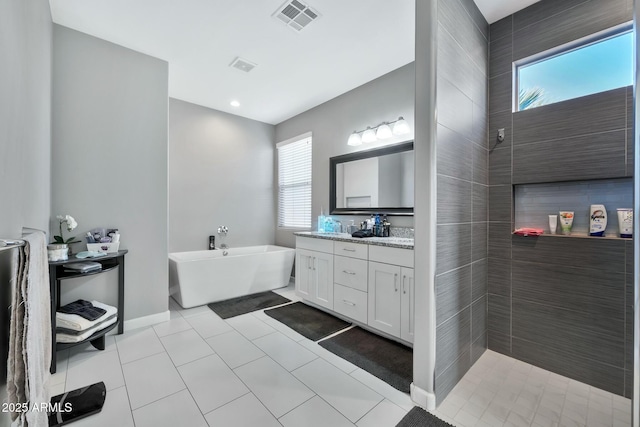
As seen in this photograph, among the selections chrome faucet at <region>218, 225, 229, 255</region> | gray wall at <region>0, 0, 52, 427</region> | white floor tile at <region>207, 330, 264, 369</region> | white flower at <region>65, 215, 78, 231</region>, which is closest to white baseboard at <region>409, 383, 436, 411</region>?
white floor tile at <region>207, 330, 264, 369</region>

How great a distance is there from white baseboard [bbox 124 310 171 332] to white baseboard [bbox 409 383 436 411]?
8.24ft

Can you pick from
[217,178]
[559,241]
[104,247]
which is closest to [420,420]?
[559,241]

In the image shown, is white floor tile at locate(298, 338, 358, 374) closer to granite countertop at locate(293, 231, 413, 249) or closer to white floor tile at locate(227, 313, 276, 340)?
white floor tile at locate(227, 313, 276, 340)

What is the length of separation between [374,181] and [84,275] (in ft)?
9.69

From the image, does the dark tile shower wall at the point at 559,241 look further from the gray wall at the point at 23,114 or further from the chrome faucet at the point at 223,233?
the chrome faucet at the point at 223,233

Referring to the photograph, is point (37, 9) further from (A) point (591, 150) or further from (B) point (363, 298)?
(A) point (591, 150)

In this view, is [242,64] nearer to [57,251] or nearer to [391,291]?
[57,251]

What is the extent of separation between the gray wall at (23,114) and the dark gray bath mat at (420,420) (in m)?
2.04

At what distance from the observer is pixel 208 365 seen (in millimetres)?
2035

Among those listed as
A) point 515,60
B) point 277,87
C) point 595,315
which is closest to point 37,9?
point 277,87

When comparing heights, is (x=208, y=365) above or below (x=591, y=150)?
below

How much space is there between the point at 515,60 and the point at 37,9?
3.35 metres

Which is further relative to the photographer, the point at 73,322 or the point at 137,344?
the point at 137,344

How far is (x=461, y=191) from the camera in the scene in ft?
6.24
